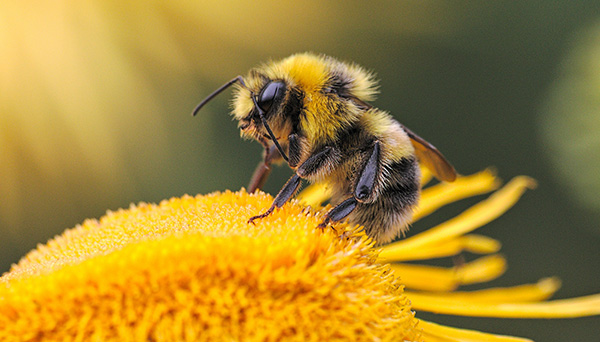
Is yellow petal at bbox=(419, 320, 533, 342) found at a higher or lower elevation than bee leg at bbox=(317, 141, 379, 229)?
lower

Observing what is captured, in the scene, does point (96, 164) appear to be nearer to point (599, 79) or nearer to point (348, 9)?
point (348, 9)

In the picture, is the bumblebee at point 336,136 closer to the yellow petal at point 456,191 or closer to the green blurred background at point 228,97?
the yellow petal at point 456,191

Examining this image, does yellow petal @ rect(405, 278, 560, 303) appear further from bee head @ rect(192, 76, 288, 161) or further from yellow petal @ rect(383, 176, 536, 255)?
bee head @ rect(192, 76, 288, 161)

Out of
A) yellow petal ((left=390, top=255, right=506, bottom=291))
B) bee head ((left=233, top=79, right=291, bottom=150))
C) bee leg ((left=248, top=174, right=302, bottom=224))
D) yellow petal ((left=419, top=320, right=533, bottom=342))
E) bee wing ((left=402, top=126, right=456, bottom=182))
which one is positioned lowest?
yellow petal ((left=419, top=320, right=533, bottom=342))

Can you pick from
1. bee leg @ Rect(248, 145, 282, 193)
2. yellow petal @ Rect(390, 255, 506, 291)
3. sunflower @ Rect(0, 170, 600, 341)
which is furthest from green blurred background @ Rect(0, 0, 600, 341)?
sunflower @ Rect(0, 170, 600, 341)

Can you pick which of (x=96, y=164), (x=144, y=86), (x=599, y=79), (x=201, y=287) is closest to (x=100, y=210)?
(x=96, y=164)
